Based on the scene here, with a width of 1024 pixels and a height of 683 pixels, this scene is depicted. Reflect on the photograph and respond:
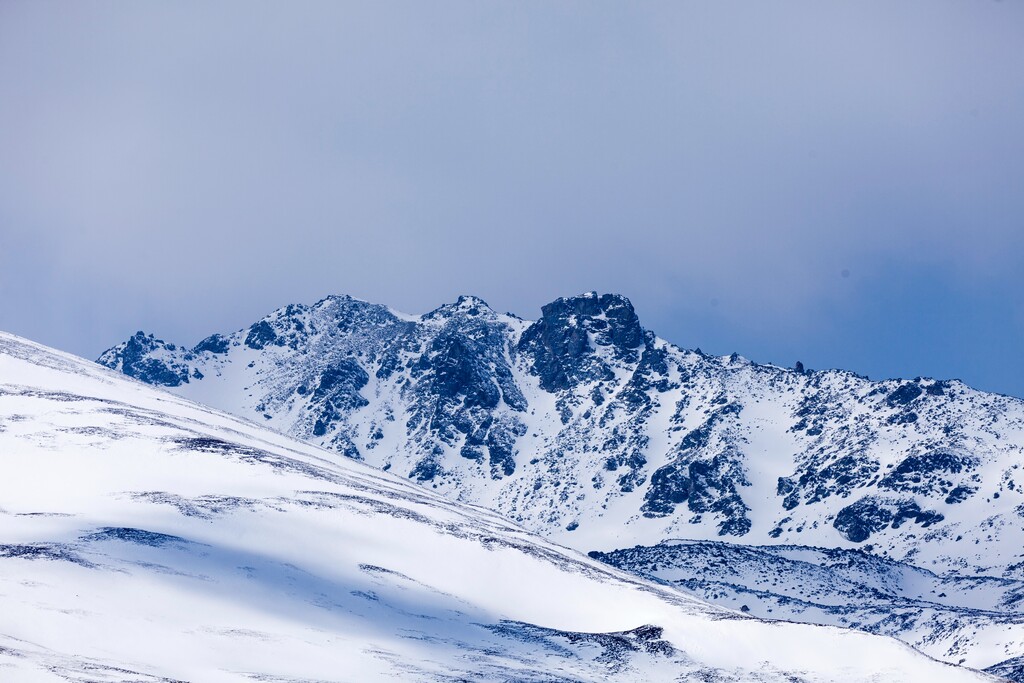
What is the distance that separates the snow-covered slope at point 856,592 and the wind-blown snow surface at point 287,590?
115ft

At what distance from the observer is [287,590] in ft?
250

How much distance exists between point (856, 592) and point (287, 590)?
95.6 meters

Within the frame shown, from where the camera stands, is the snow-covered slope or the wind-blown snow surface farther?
the snow-covered slope

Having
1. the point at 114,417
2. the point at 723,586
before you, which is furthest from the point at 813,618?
the point at 114,417

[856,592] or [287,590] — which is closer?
[287,590]

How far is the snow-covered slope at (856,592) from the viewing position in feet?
410

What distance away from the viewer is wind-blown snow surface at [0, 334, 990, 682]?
6228cm

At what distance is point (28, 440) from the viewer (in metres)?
101

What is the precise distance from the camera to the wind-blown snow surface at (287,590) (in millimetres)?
62281

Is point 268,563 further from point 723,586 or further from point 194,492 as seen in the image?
point 723,586

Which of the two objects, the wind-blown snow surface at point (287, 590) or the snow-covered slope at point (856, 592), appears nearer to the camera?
the wind-blown snow surface at point (287, 590)

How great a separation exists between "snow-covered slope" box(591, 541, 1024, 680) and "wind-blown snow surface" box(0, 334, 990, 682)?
34952 millimetres

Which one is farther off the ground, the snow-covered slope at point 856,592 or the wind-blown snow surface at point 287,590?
the snow-covered slope at point 856,592

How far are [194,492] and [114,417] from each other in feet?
83.5
